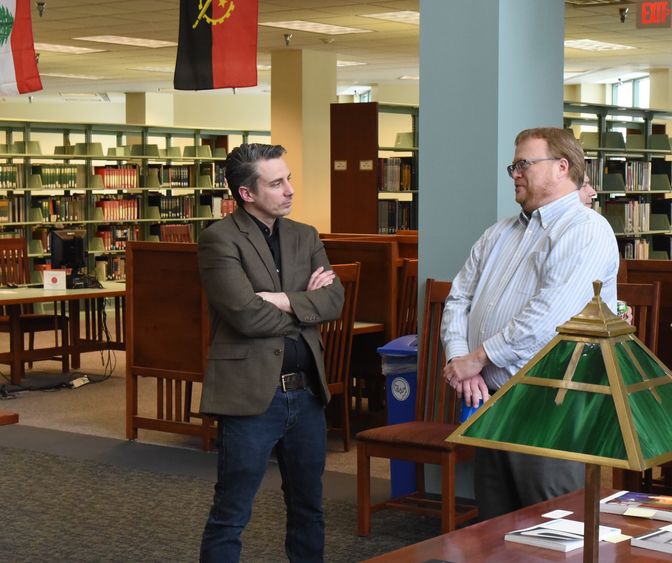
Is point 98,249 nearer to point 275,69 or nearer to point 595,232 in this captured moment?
point 275,69

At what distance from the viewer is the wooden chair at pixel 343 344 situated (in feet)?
18.7

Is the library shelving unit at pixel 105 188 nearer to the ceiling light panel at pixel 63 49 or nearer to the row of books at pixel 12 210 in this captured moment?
the row of books at pixel 12 210

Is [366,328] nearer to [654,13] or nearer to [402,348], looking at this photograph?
[402,348]

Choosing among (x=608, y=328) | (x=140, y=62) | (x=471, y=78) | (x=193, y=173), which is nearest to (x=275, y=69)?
(x=193, y=173)

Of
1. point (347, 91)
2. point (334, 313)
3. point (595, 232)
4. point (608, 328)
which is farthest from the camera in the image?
point (347, 91)

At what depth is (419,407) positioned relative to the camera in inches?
177

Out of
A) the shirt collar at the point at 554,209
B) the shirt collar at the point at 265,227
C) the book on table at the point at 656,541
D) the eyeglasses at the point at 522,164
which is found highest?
the eyeglasses at the point at 522,164

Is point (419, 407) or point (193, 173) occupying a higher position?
point (193, 173)

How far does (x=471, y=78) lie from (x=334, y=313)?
1408 mm

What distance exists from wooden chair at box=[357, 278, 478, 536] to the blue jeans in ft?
2.71

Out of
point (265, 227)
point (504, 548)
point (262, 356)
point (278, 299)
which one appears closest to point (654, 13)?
point (265, 227)

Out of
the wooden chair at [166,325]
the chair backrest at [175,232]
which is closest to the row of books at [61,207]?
the chair backrest at [175,232]

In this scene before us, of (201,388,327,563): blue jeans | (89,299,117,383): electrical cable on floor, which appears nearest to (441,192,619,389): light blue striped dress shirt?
(201,388,327,563): blue jeans

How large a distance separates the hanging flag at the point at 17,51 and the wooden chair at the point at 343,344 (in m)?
2.75
